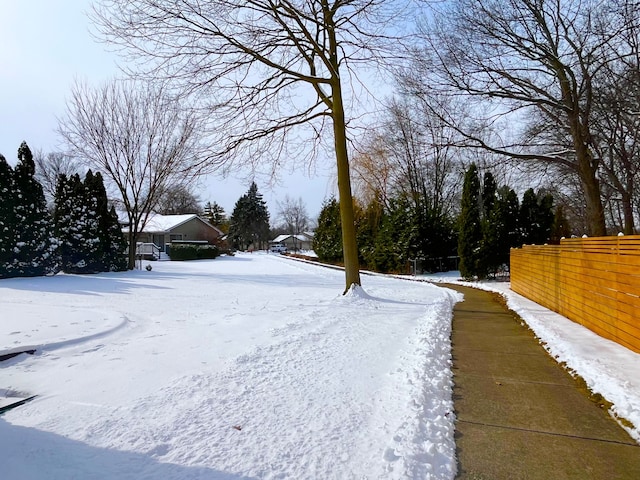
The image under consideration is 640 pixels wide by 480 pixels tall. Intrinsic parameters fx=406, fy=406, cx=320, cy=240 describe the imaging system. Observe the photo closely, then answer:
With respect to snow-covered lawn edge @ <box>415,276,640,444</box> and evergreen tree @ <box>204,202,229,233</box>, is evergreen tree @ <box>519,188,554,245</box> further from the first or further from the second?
evergreen tree @ <box>204,202,229,233</box>

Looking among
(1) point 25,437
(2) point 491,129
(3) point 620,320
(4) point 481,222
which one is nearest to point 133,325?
(1) point 25,437

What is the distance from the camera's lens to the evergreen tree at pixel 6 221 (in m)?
15.1

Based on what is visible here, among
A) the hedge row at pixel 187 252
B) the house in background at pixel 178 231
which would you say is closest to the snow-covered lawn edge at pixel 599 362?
the hedge row at pixel 187 252

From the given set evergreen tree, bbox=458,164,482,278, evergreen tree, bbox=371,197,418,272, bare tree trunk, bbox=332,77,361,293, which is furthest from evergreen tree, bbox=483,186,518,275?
bare tree trunk, bbox=332,77,361,293

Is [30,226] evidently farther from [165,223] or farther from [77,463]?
[165,223]

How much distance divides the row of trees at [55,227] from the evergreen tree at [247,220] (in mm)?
52370

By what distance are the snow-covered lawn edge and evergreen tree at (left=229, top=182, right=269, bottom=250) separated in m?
68.0

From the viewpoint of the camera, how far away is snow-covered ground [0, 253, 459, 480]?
8.65ft

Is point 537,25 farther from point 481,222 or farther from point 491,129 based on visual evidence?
point 481,222

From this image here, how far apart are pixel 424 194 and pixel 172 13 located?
20444mm

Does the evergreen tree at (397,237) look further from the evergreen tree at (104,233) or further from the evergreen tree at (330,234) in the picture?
the evergreen tree at (104,233)

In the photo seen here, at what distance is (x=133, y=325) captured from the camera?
24.0ft

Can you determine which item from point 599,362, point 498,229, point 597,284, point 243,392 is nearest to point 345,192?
point 597,284

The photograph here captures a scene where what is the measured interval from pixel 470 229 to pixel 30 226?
62.3 ft
